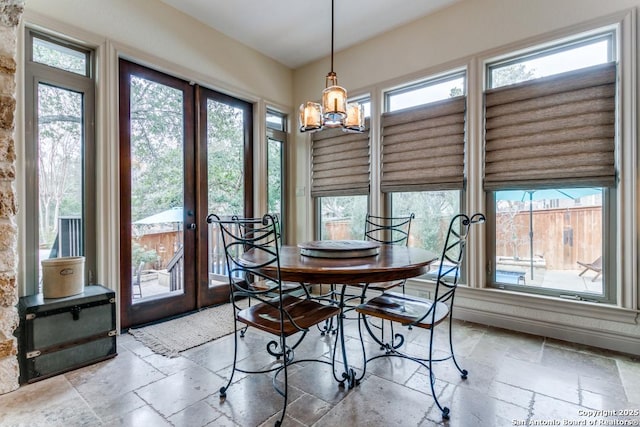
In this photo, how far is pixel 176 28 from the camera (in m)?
3.04

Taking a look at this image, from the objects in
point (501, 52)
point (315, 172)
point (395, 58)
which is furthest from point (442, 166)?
point (315, 172)

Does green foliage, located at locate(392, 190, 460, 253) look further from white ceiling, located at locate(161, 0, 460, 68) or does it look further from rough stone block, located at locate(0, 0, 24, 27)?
rough stone block, located at locate(0, 0, 24, 27)

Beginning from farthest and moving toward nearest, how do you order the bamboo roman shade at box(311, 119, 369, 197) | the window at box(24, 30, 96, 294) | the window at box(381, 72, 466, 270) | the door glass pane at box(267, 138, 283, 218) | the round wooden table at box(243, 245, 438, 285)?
the door glass pane at box(267, 138, 283, 218) → the bamboo roman shade at box(311, 119, 369, 197) → the window at box(381, 72, 466, 270) → the window at box(24, 30, 96, 294) → the round wooden table at box(243, 245, 438, 285)

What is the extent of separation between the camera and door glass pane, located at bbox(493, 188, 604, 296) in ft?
8.17

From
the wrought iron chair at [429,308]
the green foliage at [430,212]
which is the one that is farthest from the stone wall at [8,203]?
the green foliage at [430,212]

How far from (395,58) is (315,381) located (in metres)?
3.17

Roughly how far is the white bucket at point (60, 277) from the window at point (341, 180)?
8.46ft

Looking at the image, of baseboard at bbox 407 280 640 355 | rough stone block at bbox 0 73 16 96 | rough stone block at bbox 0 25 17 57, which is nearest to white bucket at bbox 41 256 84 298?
rough stone block at bbox 0 73 16 96

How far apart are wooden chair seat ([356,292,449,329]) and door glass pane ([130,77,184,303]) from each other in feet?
6.70

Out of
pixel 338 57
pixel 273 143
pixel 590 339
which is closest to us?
pixel 590 339

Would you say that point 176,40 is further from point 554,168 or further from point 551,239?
point 551,239

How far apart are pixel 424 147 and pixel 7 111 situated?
320 centimetres

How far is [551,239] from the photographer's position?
2.67 metres

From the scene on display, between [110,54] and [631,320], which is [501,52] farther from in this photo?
[110,54]
